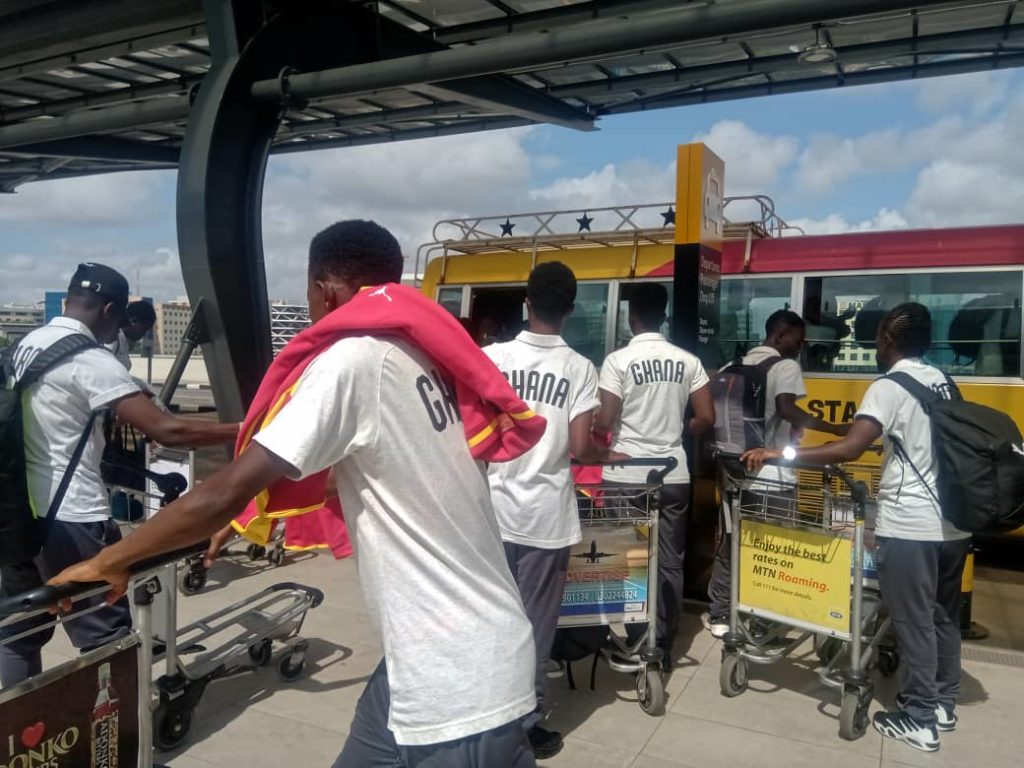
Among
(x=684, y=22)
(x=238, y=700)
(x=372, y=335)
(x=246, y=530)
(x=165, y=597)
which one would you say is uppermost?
(x=684, y=22)

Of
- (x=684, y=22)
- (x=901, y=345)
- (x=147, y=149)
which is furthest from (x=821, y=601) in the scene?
(x=147, y=149)

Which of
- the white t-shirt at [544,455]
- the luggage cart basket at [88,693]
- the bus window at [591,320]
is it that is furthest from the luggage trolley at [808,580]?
the bus window at [591,320]

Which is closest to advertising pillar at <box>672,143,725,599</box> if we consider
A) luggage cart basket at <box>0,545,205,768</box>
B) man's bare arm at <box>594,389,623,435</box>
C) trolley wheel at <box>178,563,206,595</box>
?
man's bare arm at <box>594,389,623,435</box>

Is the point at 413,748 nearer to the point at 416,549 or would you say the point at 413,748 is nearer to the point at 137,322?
the point at 416,549

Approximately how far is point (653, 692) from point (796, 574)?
0.94m

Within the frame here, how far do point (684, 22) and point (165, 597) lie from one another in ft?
14.6

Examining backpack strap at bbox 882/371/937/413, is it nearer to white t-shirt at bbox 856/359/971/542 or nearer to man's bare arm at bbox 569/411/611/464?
white t-shirt at bbox 856/359/971/542

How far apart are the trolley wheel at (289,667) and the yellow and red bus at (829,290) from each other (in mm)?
3273

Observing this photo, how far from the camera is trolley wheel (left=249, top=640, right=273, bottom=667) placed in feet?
15.4

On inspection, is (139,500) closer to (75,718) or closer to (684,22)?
(75,718)

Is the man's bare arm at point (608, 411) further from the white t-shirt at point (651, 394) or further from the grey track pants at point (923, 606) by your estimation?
the grey track pants at point (923, 606)

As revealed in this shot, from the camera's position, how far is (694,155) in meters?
5.53

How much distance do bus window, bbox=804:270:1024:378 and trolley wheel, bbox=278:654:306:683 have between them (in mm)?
5376

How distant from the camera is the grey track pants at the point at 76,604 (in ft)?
10.6
